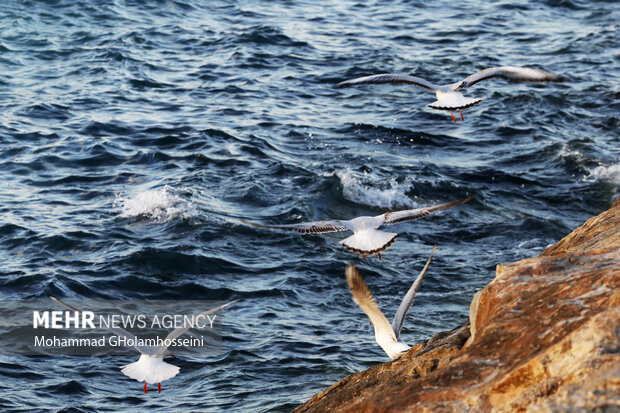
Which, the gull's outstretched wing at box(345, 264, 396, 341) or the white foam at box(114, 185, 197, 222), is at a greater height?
the gull's outstretched wing at box(345, 264, 396, 341)

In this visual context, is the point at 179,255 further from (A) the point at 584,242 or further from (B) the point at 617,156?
(B) the point at 617,156

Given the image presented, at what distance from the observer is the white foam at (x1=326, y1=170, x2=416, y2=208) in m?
12.6

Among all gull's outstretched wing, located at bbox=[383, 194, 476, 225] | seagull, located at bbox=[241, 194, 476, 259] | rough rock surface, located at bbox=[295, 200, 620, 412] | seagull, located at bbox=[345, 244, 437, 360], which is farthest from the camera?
seagull, located at bbox=[241, 194, 476, 259]

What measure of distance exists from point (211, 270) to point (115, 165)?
372 centimetres

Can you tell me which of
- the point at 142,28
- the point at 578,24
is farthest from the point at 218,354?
the point at 578,24

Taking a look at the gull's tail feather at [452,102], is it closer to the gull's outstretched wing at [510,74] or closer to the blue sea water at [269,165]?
the gull's outstretched wing at [510,74]

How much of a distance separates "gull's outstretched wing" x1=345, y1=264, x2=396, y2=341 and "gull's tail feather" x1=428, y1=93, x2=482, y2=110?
3.90 m

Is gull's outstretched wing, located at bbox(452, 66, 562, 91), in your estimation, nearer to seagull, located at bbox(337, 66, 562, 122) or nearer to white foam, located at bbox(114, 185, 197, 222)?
seagull, located at bbox(337, 66, 562, 122)

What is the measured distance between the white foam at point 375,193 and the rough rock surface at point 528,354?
7.18 m

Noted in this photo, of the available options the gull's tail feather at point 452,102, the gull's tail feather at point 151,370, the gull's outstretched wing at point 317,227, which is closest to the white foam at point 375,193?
the gull's tail feather at point 452,102

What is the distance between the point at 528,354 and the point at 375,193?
8691 mm

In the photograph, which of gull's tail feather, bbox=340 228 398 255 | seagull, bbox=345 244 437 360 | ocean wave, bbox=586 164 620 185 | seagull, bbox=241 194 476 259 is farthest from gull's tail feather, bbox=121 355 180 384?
ocean wave, bbox=586 164 620 185

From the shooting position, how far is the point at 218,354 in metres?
8.80

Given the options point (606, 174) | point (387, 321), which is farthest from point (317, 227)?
point (606, 174)
